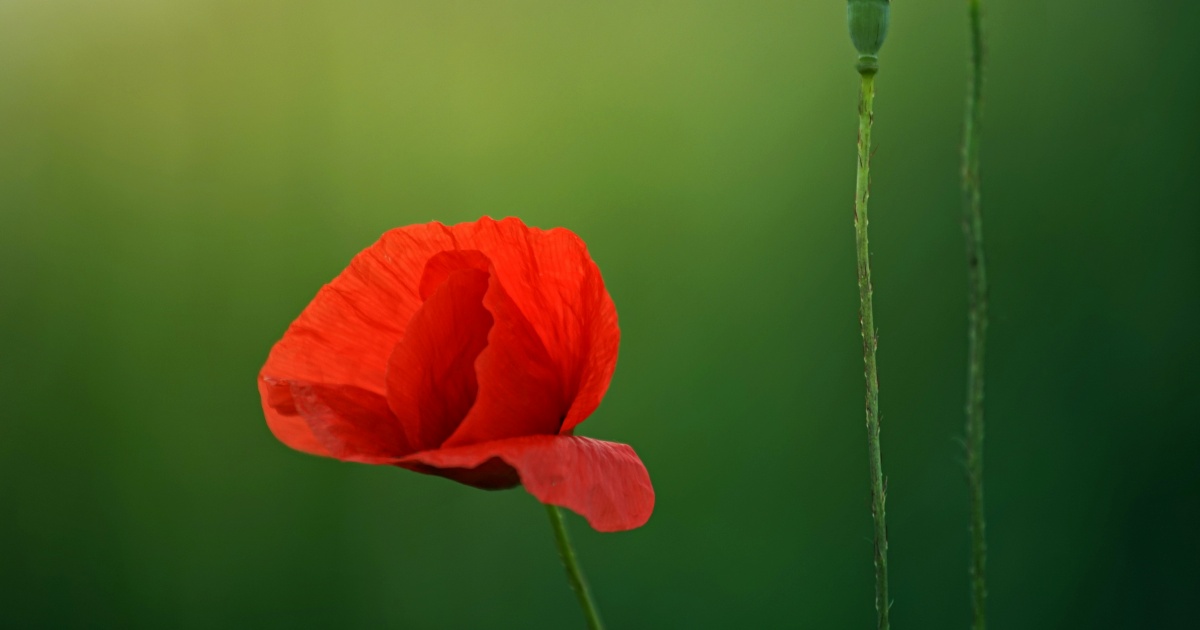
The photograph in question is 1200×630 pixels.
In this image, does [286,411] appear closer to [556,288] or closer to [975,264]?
[556,288]

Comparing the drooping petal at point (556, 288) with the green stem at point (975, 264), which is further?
the drooping petal at point (556, 288)

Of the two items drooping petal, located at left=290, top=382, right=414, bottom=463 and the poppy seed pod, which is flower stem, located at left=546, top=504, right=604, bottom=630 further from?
the poppy seed pod

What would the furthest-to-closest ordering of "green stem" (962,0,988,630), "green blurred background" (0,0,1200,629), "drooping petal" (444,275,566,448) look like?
"green blurred background" (0,0,1200,629), "drooping petal" (444,275,566,448), "green stem" (962,0,988,630)

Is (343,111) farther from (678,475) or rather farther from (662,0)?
(678,475)

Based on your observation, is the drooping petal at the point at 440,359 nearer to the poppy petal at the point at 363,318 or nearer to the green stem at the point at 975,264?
the poppy petal at the point at 363,318

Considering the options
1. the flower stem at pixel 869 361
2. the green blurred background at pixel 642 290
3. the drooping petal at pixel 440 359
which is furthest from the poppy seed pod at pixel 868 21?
the green blurred background at pixel 642 290

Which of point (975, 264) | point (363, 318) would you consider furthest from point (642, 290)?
point (975, 264)

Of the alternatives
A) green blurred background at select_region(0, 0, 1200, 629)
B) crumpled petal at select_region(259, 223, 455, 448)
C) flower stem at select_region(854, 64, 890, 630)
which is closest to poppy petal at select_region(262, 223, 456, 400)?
crumpled petal at select_region(259, 223, 455, 448)
